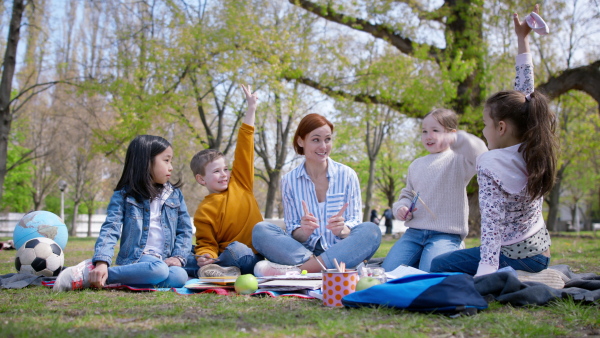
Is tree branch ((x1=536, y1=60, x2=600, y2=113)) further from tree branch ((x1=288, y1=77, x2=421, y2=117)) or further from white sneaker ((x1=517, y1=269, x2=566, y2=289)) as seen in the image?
white sneaker ((x1=517, y1=269, x2=566, y2=289))

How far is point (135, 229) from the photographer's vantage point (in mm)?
3824

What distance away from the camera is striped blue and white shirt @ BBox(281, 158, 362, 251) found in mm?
4305

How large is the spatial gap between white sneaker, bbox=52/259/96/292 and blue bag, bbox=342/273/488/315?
2.00m

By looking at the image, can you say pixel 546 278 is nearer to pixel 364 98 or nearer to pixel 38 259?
pixel 38 259

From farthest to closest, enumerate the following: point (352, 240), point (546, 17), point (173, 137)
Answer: point (173, 137) < point (546, 17) < point (352, 240)

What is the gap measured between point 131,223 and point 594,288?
128 inches

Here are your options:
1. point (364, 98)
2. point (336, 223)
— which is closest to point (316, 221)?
point (336, 223)

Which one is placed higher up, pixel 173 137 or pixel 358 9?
pixel 358 9

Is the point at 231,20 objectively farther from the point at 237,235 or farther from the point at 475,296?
the point at 475,296

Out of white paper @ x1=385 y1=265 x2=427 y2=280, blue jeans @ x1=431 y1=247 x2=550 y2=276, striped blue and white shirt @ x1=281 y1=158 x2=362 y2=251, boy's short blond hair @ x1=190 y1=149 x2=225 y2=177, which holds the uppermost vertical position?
boy's short blond hair @ x1=190 y1=149 x2=225 y2=177

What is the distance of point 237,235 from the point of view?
4.43 meters

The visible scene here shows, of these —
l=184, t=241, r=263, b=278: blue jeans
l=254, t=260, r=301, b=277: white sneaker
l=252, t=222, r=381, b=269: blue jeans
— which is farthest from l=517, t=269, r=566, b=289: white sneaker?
l=184, t=241, r=263, b=278: blue jeans

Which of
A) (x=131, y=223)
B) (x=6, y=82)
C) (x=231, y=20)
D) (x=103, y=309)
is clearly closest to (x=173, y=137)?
(x=231, y=20)

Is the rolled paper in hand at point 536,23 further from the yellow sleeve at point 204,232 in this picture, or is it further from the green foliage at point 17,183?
the green foliage at point 17,183
